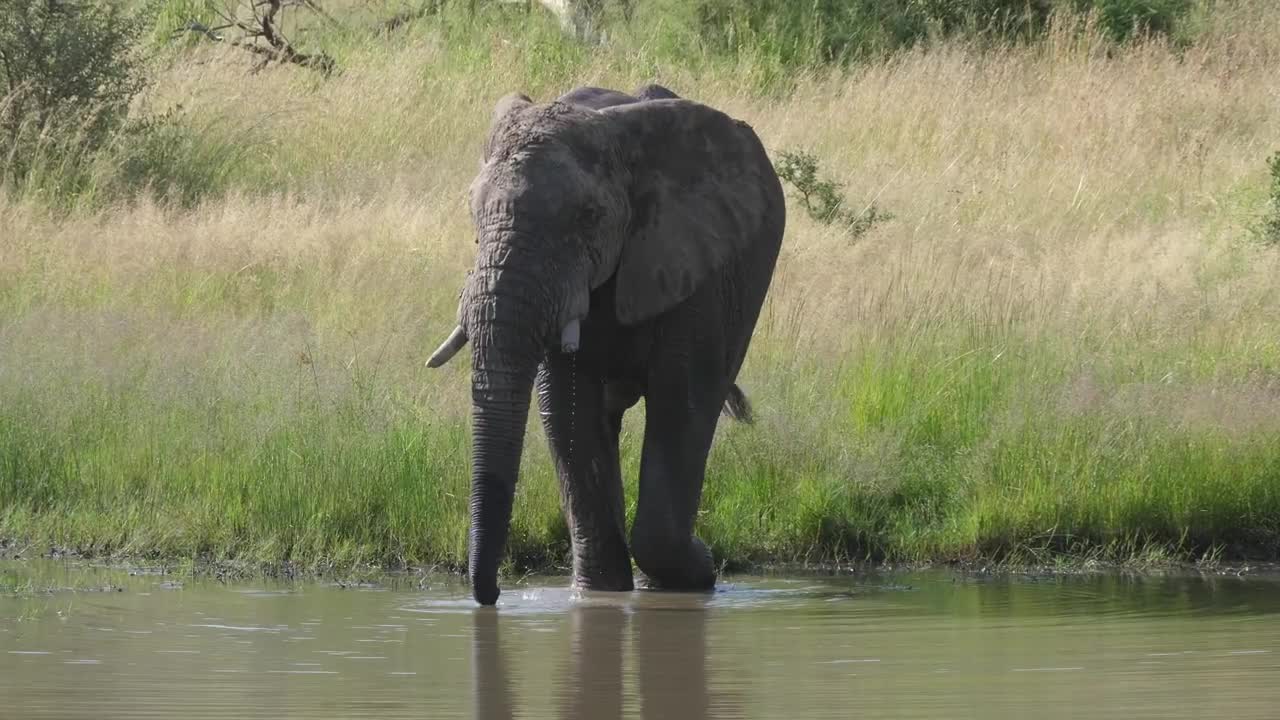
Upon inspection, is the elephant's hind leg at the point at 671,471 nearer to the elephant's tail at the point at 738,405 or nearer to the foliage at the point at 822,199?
the elephant's tail at the point at 738,405

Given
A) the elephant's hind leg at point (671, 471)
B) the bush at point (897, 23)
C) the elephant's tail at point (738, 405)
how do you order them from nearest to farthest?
the elephant's hind leg at point (671, 471) → the elephant's tail at point (738, 405) → the bush at point (897, 23)

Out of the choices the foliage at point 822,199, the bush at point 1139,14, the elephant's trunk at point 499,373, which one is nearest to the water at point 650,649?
the elephant's trunk at point 499,373

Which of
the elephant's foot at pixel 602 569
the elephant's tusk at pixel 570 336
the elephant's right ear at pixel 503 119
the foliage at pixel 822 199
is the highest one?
the elephant's right ear at pixel 503 119

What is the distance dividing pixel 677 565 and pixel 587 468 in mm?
485

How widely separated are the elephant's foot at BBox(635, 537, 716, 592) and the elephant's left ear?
89cm

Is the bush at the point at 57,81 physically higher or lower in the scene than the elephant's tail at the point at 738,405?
higher

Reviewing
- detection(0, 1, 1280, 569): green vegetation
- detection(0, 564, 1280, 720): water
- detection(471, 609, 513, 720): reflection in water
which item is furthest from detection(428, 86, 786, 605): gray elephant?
detection(0, 1, 1280, 569): green vegetation

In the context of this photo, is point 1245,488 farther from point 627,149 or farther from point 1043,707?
point 1043,707

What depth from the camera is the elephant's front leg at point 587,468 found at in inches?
312

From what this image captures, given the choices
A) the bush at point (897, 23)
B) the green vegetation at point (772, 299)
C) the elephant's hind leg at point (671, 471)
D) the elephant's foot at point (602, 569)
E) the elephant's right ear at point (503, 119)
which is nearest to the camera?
the elephant's right ear at point (503, 119)

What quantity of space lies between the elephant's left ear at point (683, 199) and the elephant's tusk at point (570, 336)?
0.52 metres

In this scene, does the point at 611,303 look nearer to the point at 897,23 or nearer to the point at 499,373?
the point at 499,373

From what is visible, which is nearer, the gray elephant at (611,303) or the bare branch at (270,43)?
the gray elephant at (611,303)

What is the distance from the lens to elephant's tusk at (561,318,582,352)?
7.03 metres
